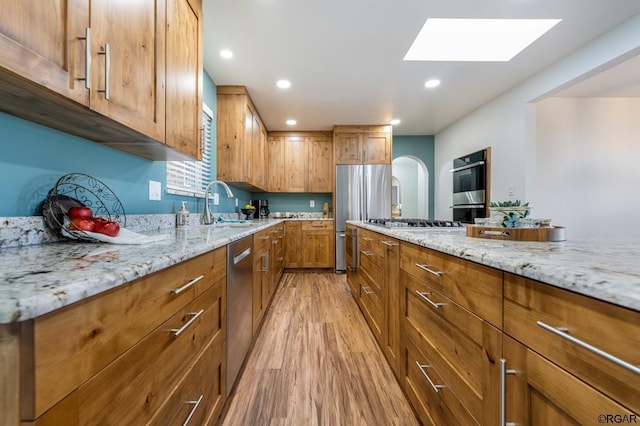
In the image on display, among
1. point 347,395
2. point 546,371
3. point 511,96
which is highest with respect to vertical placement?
point 511,96

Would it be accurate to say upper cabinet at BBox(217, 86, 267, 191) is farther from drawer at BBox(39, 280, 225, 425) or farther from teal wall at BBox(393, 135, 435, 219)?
teal wall at BBox(393, 135, 435, 219)

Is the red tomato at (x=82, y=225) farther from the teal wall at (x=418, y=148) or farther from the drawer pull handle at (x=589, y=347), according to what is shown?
the teal wall at (x=418, y=148)

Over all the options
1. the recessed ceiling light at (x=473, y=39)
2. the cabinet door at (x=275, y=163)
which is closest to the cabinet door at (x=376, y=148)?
the cabinet door at (x=275, y=163)

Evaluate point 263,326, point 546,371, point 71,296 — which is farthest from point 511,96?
point 71,296

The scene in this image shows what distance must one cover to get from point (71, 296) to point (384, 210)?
4.26 meters

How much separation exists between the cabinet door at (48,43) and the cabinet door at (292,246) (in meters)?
3.62

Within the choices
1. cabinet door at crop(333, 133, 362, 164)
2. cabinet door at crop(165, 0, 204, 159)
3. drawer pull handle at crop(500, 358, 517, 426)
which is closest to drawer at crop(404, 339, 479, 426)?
drawer pull handle at crop(500, 358, 517, 426)

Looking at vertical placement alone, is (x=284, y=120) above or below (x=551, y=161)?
above

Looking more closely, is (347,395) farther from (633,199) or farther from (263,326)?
(633,199)

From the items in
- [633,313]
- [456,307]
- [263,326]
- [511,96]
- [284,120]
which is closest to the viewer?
[633,313]

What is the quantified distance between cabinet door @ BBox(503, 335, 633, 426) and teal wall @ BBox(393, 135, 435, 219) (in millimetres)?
4966

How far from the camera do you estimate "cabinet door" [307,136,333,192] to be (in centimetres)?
468

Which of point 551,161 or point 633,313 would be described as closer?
point 633,313

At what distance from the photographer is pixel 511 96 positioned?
3.20 m
